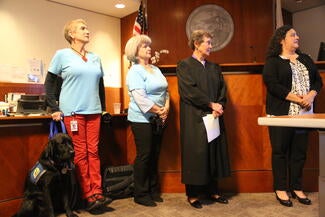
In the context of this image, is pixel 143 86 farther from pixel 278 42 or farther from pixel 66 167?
pixel 278 42

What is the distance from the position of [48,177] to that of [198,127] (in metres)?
1.14

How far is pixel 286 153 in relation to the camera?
8.40ft

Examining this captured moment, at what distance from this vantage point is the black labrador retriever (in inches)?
80.4

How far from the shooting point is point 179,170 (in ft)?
9.27

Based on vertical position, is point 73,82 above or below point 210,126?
above

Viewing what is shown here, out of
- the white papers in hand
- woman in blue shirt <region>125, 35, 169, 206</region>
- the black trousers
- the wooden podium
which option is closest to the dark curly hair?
the black trousers

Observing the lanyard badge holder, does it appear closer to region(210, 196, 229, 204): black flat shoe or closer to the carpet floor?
the carpet floor

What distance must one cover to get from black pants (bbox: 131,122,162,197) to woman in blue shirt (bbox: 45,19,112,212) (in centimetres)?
31

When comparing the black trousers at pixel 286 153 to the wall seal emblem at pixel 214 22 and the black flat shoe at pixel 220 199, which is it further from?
the wall seal emblem at pixel 214 22

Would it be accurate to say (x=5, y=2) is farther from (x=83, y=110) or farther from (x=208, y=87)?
(x=208, y=87)

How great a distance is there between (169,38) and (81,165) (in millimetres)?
2665

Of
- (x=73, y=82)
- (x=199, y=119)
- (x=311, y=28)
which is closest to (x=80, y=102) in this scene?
(x=73, y=82)

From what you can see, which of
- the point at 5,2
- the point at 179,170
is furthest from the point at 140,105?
the point at 5,2

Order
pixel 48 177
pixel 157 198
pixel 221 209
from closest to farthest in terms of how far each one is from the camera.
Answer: pixel 48 177 < pixel 221 209 < pixel 157 198
